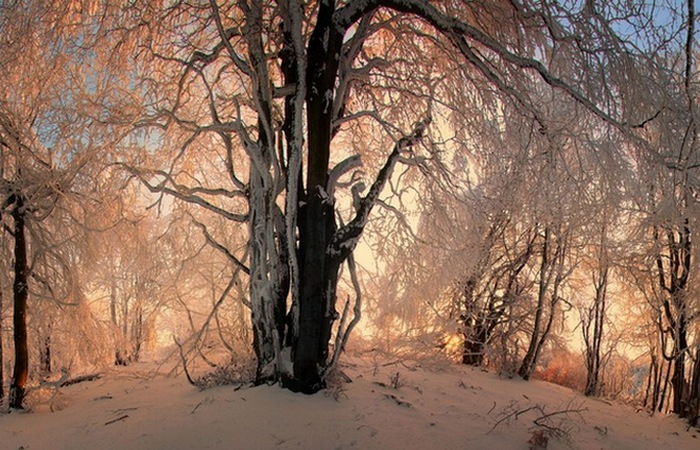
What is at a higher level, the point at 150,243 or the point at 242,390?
the point at 150,243

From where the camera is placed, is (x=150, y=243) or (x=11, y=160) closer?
(x=11, y=160)

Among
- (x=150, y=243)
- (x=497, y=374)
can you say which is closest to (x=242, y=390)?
(x=150, y=243)

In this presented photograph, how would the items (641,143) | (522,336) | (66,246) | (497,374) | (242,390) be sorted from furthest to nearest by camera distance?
(522,336), (497,374), (66,246), (242,390), (641,143)

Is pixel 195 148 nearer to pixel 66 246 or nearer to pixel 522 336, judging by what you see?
pixel 66 246

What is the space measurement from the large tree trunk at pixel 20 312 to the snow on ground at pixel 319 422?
35cm

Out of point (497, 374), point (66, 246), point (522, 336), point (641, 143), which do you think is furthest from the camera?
point (522, 336)

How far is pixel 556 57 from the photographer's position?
14.7ft

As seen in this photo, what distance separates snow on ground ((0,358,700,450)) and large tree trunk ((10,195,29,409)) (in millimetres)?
355

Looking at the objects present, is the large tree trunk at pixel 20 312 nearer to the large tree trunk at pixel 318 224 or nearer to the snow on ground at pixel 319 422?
the snow on ground at pixel 319 422

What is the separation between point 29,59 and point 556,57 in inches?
224

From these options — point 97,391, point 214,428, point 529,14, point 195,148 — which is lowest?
point 97,391

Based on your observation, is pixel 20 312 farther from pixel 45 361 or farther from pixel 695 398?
pixel 695 398

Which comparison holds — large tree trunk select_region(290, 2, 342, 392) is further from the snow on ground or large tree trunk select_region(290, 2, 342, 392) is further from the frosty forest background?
the snow on ground

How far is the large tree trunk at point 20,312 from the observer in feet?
19.6
